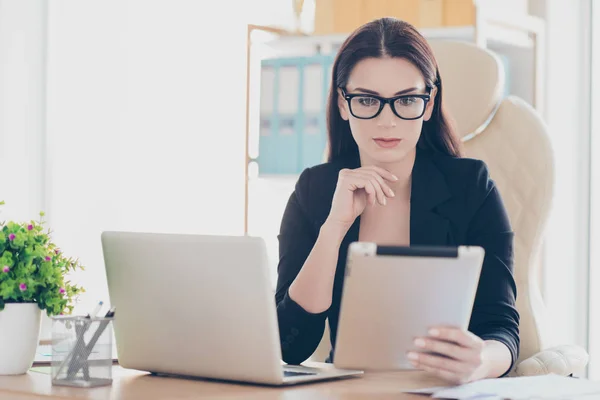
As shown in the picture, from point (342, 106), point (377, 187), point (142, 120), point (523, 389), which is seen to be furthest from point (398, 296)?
point (142, 120)

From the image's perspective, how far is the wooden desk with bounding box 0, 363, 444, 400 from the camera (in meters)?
1.11

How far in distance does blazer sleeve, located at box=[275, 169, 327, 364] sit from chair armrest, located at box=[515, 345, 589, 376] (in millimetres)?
416

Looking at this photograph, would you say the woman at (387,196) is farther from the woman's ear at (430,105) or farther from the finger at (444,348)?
the finger at (444,348)

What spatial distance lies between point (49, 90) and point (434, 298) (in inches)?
73.2

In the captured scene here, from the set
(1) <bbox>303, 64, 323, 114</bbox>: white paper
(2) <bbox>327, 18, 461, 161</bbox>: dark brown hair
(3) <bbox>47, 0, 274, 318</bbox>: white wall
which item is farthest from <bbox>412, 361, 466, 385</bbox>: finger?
(3) <bbox>47, 0, 274, 318</bbox>: white wall

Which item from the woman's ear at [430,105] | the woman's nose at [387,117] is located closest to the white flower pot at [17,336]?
the woman's nose at [387,117]

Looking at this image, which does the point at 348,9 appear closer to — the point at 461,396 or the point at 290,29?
the point at 290,29

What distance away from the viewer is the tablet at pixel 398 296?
42.4 inches

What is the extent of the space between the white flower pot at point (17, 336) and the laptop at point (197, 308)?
0.13 meters

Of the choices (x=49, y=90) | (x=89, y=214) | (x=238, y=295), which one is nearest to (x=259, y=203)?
(x=89, y=214)

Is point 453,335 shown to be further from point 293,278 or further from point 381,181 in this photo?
point 293,278

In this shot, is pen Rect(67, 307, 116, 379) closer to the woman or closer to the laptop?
the laptop

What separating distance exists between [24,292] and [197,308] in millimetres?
299

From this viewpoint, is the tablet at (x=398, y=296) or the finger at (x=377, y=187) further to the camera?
the finger at (x=377, y=187)
